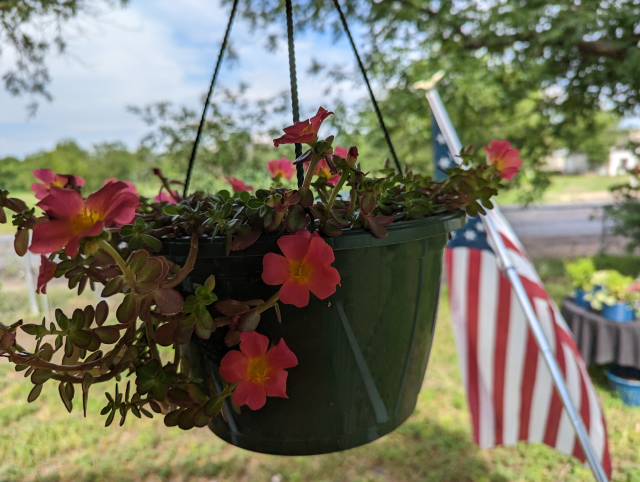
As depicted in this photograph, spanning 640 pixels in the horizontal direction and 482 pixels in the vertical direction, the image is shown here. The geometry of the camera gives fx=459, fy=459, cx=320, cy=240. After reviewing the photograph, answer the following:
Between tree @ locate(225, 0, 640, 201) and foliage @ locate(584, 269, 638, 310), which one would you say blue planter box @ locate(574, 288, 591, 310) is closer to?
foliage @ locate(584, 269, 638, 310)

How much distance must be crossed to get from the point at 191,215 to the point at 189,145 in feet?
8.20

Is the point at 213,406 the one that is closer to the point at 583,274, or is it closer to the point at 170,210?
the point at 170,210

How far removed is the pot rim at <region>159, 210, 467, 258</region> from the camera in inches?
16.1

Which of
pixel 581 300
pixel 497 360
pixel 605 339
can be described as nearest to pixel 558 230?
pixel 581 300

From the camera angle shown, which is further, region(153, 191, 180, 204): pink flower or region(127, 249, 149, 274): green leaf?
region(153, 191, 180, 204): pink flower

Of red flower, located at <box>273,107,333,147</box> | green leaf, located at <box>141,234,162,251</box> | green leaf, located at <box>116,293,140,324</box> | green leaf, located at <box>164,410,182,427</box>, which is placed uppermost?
red flower, located at <box>273,107,333,147</box>

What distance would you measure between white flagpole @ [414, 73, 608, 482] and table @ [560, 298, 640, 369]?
1.86 m

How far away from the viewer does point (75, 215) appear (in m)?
0.32

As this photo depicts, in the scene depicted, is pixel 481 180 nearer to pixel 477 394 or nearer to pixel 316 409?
pixel 316 409

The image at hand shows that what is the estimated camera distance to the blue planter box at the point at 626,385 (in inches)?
116

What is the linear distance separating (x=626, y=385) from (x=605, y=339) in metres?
0.31

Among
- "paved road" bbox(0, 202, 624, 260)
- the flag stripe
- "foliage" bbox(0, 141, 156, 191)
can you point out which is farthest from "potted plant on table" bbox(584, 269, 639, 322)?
"foliage" bbox(0, 141, 156, 191)

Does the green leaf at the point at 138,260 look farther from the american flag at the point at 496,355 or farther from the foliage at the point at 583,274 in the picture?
the foliage at the point at 583,274

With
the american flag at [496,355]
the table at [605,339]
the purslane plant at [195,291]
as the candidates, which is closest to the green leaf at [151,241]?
the purslane plant at [195,291]
